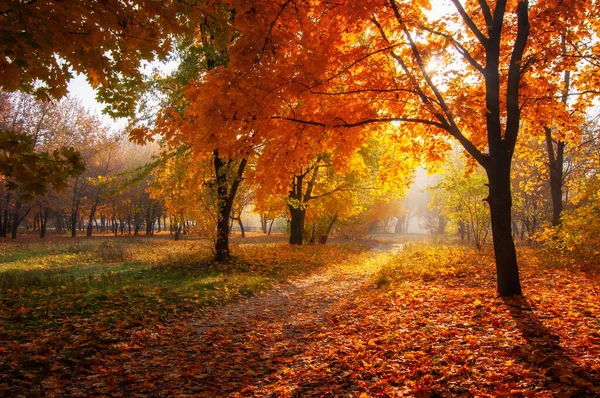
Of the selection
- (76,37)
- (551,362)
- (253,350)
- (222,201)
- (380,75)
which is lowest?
(253,350)

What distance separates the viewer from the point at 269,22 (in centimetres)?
547

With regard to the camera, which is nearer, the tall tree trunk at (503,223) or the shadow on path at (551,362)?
the shadow on path at (551,362)

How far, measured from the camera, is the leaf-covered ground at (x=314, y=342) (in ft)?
13.4

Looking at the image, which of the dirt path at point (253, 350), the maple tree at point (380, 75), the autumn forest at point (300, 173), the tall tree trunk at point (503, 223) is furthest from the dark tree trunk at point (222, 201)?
the tall tree trunk at point (503, 223)

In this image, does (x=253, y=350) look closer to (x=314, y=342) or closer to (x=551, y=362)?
(x=314, y=342)

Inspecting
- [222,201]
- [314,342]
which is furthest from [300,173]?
[222,201]

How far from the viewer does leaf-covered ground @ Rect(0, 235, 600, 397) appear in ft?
13.4

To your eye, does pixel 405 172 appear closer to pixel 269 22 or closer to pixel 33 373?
pixel 269 22

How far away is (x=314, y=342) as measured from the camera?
6.00m

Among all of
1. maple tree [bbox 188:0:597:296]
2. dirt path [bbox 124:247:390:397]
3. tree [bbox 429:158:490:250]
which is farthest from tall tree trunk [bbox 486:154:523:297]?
tree [bbox 429:158:490:250]

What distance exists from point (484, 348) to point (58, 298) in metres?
8.47

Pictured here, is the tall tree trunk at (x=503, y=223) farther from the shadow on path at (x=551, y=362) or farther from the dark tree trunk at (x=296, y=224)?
the dark tree trunk at (x=296, y=224)

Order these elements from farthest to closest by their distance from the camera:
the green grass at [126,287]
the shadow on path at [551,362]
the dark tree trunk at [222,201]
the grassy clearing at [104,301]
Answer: the dark tree trunk at [222,201]
the green grass at [126,287]
the grassy clearing at [104,301]
the shadow on path at [551,362]

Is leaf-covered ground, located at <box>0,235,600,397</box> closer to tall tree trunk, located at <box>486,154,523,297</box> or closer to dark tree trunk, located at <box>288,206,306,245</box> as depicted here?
tall tree trunk, located at <box>486,154,523,297</box>
